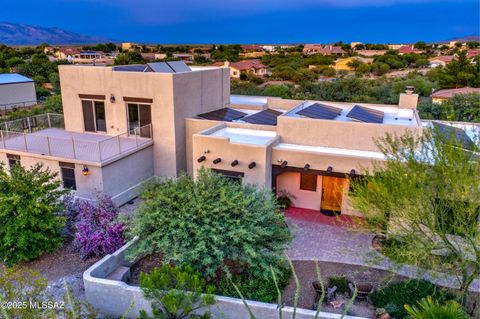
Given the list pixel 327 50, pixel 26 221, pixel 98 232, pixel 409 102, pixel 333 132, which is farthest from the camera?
pixel 327 50

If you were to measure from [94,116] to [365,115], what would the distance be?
14269mm

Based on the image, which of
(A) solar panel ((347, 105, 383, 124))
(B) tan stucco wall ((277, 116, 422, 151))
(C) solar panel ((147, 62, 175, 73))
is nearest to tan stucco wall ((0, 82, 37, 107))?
(C) solar panel ((147, 62, 175, 73))

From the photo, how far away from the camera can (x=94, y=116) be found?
20469 mm

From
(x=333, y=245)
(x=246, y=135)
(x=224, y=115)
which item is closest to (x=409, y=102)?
(x=246, y=135)

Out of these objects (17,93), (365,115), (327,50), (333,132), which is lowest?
(17,93)

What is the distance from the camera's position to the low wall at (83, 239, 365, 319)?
32.8 feet

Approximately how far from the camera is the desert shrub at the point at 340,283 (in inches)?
456

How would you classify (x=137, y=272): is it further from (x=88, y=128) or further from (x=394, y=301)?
(x=88, y=128)

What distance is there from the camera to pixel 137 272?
41.0 feet

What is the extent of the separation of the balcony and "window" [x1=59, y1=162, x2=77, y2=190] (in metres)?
0.43

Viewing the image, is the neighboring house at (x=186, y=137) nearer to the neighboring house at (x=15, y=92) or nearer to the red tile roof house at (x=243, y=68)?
the neighboring house at (x=15, y=92)

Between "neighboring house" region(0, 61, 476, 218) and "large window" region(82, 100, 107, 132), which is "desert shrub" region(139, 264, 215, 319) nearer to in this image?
"neighboring house" region(0, 61, 476, 218)

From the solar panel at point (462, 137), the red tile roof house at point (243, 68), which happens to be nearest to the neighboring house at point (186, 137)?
the solar panel at point (462, 137)

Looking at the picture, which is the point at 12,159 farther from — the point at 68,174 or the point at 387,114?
the point at 387,114
